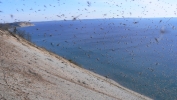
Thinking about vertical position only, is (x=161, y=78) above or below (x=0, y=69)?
above

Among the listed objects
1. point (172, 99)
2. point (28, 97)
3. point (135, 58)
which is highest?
point (135, 58)

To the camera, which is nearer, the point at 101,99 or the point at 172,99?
the point at 101,99

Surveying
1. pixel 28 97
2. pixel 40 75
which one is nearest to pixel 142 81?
pixel 40 75

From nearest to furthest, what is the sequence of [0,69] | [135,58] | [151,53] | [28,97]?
1. [28,97]
2. [0,69]
3. [135,58]
4. [151,53]

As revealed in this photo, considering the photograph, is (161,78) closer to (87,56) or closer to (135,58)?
(135,58)

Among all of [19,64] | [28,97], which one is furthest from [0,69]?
[28,97]

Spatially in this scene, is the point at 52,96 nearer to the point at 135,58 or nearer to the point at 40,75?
the point at 40,75

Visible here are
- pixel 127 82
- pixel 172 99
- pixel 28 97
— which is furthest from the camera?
pixel 127 82

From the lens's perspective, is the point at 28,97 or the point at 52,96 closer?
the point at 28,97

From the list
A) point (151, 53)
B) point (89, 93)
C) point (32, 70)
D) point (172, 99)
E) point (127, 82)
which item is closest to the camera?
point (89, 93)
